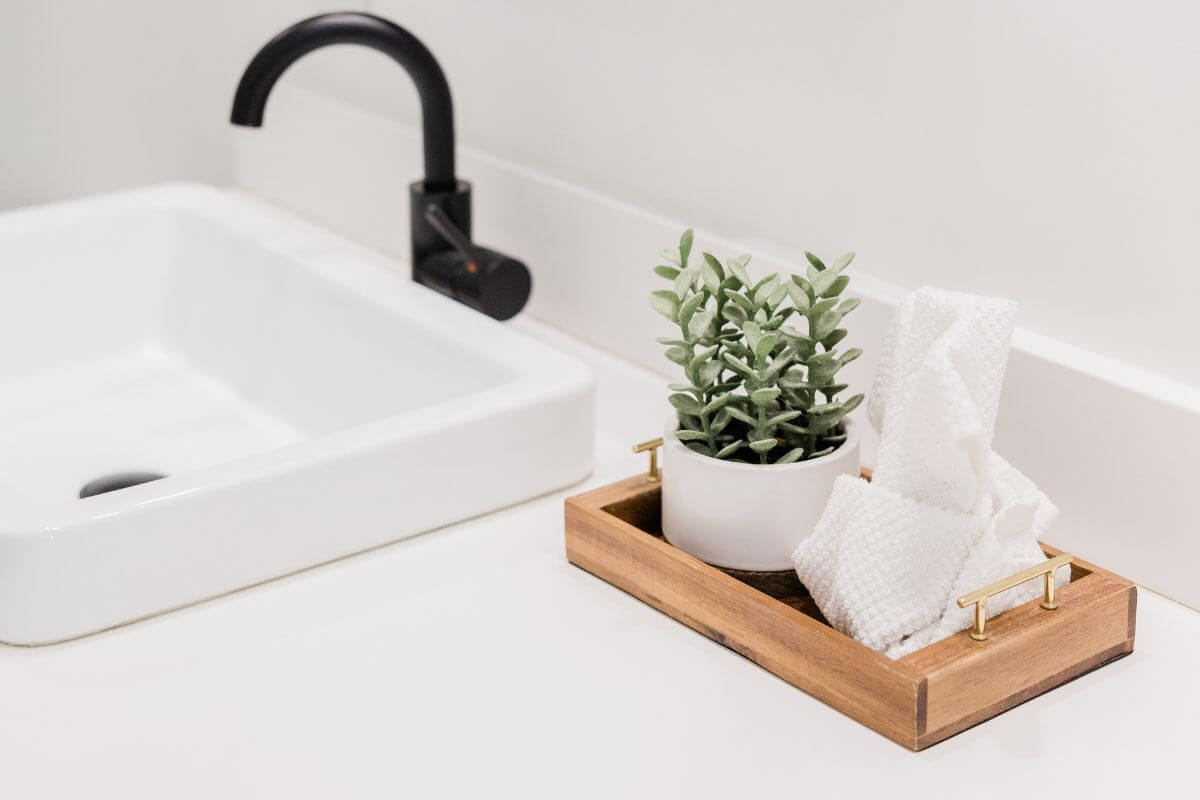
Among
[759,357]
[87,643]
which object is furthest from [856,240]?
[87,643]

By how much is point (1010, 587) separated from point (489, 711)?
0.25 m

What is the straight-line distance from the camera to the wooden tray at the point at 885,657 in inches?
25.0

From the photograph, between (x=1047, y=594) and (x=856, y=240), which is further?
(x=856, y=240)

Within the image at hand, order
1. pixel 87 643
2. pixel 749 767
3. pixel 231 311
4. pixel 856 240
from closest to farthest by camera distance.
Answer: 1. pixel 749 767
2. pixel 87 643
3. pixel 856 240
4. pixel 231 311

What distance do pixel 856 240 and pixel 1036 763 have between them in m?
0.43

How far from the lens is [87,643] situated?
2.46ft

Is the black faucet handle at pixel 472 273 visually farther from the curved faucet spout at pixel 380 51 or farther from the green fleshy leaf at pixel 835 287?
the green fleshy leaf at pixel 835 287

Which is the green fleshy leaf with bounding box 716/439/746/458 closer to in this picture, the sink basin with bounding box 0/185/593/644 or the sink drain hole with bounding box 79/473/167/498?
the sink basin with bounding box 0/185/593/644

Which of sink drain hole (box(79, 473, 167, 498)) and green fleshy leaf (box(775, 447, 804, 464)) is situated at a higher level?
green fleshy leaf (box(775, 447, 804, 464))

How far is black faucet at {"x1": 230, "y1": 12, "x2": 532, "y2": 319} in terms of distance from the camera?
1.02 metres

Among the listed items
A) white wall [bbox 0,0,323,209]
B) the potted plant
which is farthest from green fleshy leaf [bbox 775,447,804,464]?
white wall [bbox 0,0,323,209]

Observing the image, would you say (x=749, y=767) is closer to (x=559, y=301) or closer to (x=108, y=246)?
(x=559, y=301)

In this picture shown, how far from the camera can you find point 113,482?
1.01 meters

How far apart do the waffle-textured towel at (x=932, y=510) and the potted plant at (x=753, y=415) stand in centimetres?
4
